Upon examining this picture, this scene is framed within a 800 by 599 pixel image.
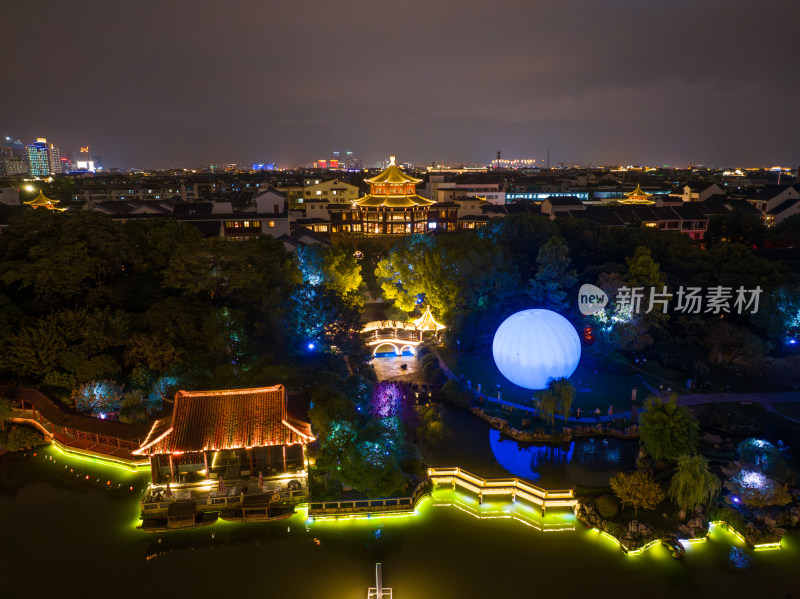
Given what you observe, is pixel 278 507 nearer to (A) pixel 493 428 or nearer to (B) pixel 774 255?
(A) pixel 493 428

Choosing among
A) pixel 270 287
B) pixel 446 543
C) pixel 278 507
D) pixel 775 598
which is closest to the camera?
pixel 775 598

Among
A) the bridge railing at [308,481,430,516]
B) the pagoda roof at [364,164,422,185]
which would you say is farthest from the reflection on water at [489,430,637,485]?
the pagoda roof at [364,164,422,185]

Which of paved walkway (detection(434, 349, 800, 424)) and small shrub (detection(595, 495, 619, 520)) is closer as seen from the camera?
small shrub (detection(595, 495, 619, 520))

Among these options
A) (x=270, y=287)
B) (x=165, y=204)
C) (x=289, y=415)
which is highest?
(x=165, y=204)

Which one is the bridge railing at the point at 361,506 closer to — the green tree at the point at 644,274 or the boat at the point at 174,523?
the boat at the point at 174,523

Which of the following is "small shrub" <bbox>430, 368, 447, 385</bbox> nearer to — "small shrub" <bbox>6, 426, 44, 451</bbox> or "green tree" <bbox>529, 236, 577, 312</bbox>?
"green tree" <bbox>529, 236, 577, 312</bbox>

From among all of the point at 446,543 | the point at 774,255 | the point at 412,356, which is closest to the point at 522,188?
the point at 774,255
